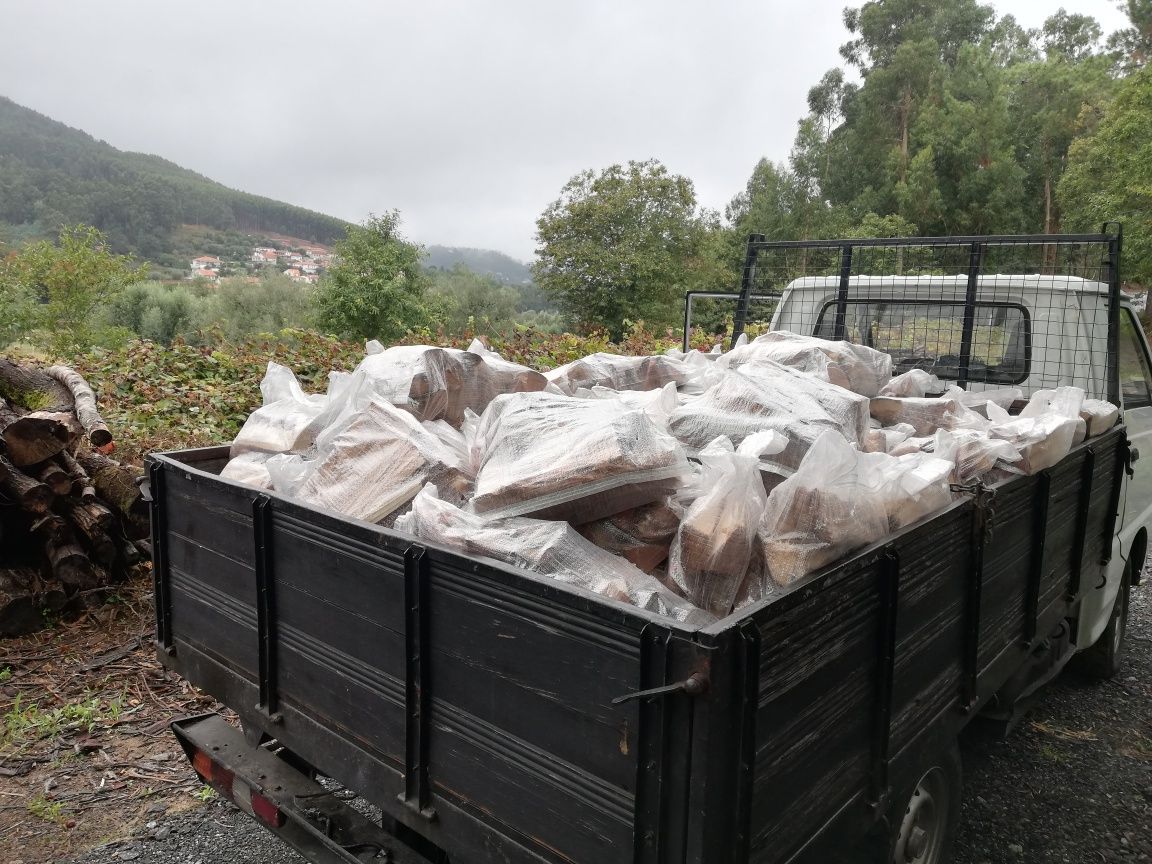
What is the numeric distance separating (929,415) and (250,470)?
2.35 m

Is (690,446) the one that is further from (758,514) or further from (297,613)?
(297,613)

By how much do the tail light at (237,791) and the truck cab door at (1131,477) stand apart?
128 inches

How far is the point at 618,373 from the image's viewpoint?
3281 mm

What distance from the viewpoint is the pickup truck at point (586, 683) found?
1331 mm

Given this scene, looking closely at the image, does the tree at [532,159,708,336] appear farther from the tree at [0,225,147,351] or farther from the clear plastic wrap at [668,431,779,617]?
the clear plastic wrap at [668,431,779,617]

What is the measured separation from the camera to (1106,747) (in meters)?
3.61

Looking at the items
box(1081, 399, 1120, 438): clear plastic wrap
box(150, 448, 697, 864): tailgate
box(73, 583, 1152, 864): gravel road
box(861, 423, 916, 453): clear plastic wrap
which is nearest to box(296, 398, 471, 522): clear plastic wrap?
box(150, 448, 697, 864): tailgate

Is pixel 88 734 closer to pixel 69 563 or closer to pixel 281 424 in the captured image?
pixel 69 563

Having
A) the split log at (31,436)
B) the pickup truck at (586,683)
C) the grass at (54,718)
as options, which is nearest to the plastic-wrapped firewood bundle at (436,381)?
the pickup truck at (586,683)

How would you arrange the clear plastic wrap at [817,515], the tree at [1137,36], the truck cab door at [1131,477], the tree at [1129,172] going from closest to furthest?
the clear plastic wrap at [817,515] → the truck cab door at [1131,477] → the tree at [1129,172] → the tree at [1137,36]

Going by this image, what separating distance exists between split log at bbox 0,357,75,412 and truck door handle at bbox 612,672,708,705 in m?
5.84

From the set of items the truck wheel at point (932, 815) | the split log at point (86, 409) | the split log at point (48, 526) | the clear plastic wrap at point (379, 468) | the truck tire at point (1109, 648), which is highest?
the clear plastic wrap at point (379, 468)

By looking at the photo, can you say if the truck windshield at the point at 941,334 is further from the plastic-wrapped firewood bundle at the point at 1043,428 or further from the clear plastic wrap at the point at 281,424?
the clear plastic wrap at the point at 281,424

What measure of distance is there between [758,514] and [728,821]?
24.2 inches
